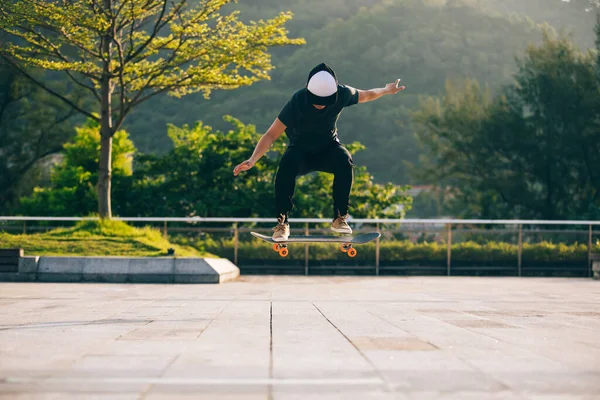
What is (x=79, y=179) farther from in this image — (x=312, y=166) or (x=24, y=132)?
(x=312, y=166)

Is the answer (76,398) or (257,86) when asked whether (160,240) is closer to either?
(76,398)

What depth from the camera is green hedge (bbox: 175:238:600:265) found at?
21.5 metres

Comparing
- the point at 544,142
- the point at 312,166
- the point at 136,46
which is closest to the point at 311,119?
the point at 312,166

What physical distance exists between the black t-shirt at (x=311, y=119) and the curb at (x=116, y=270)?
8.05 meters

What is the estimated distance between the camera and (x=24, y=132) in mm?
43094

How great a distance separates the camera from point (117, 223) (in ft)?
67.2

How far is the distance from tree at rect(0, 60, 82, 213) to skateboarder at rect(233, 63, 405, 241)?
35.5 metres

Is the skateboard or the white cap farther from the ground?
the white cap

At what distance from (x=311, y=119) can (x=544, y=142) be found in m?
36.1

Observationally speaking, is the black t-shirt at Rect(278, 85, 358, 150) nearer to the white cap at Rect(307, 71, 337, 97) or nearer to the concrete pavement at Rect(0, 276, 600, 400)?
the white cap at Rect(307, 71, 337, 97)

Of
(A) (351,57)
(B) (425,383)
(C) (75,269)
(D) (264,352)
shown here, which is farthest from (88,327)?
(A) (351,57)

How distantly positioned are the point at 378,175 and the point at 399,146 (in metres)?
3.44

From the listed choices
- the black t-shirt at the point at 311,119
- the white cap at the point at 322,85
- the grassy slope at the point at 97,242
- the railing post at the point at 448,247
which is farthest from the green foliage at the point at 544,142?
the white cap at the point at 322,85

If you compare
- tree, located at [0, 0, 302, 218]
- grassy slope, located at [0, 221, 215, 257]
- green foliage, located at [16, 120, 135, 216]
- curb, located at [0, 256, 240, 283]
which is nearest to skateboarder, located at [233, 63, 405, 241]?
curb, located at [0, 256, 240, 283]
